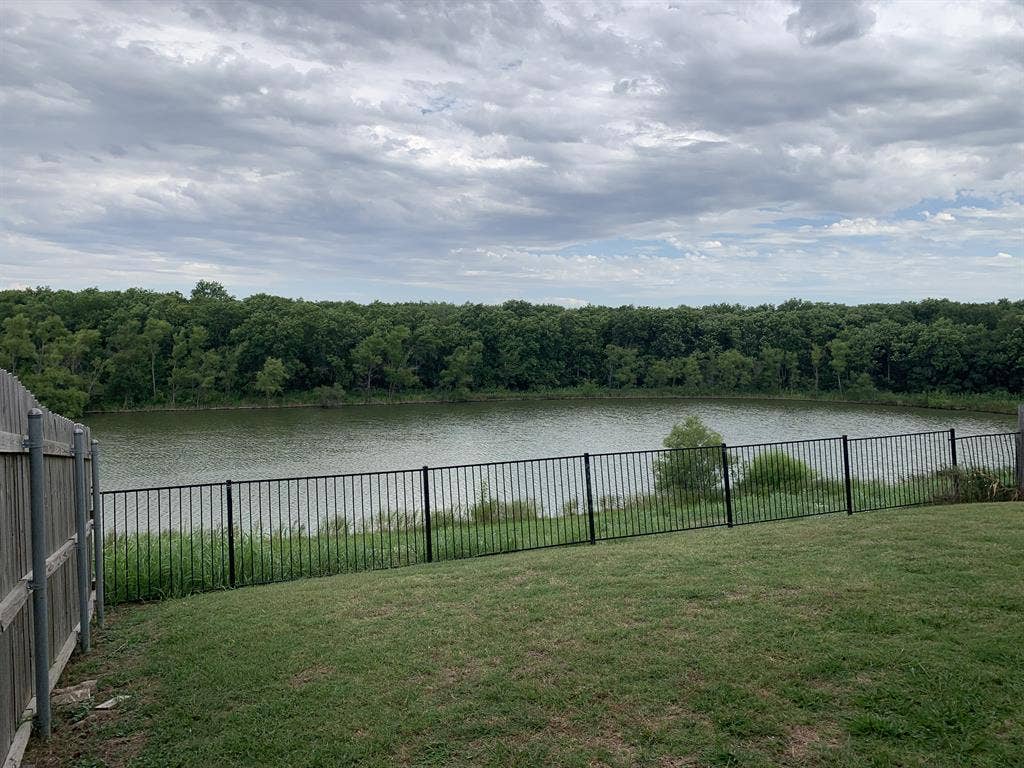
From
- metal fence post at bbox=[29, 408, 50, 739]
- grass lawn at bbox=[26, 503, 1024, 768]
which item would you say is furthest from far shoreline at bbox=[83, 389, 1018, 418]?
metal fence post at bbox=[29, 408, 50, 739]

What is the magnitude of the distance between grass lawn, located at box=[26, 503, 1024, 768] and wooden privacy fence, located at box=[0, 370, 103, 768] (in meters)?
0.37

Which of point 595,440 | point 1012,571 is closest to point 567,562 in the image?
point 1012,571

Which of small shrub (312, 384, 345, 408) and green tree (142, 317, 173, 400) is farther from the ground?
green tree (142, 317, 173, 400)

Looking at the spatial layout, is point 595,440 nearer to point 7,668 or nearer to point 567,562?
point 567,562

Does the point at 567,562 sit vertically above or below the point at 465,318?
below

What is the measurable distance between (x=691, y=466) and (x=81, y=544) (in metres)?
12.4

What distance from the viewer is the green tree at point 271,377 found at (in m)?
67.4

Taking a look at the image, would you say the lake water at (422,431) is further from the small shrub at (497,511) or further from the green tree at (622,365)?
the green tree at (622,365)

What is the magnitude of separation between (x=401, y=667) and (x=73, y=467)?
363 cm

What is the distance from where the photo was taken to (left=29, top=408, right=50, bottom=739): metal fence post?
14.3ft

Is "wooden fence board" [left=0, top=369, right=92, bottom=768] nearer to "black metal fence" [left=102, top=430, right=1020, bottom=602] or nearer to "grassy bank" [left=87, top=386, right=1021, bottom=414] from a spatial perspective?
"black metal fence" [left=102, top=430, right=1020, bottom=602]

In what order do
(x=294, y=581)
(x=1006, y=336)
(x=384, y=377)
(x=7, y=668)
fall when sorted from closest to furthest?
1. (x=7, y=668)
2. (x=294, y=581)
3. (x=1006, y=336)
4. (x=384, y=377)

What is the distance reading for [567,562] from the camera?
8227 mm

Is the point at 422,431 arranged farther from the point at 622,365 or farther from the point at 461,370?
the point at 622,365
